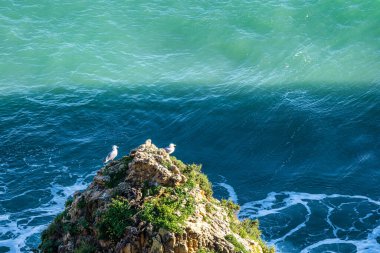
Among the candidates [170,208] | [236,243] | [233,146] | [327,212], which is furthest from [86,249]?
[233,146]

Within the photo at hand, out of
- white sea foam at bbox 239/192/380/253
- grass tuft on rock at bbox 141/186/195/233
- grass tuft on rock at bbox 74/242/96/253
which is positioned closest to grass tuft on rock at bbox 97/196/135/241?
grass tuft on rock at bbox 74/242/96/253

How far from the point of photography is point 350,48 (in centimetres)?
5900

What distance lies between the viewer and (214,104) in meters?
52.2

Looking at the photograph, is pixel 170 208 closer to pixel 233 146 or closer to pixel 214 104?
pixel 233 146

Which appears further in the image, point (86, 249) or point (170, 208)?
point (86, 249)

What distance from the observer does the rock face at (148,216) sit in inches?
922

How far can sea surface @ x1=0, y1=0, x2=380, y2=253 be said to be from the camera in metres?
41.2

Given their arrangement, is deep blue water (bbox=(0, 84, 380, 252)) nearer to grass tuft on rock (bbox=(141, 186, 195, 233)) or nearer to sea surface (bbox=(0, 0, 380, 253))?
sea surface (bbox=(0, 0, 380, 253))

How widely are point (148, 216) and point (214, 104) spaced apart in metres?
29.0

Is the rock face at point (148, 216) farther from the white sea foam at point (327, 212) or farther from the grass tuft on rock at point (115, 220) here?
the white sea foam at point (327, 212)

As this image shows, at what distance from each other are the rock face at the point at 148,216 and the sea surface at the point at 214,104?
11.9 m

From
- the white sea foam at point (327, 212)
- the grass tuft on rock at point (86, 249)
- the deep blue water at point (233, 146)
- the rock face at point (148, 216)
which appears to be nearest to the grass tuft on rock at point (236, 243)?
the rock face at point (148, 216)

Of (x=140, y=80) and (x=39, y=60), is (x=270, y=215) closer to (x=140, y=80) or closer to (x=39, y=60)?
(x=140, y=80)

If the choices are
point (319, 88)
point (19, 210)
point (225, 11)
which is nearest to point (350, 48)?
point (319, 88)
